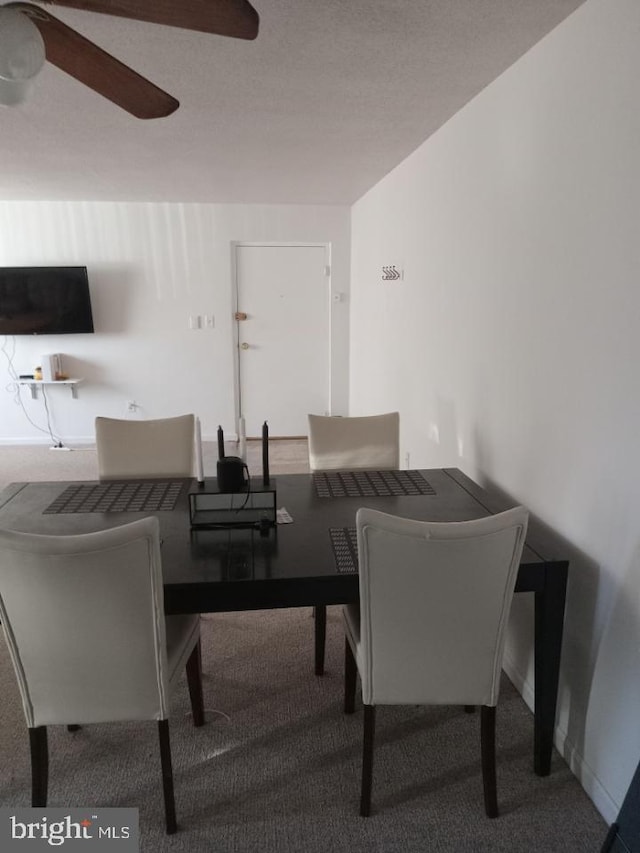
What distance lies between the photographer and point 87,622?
1451 mm

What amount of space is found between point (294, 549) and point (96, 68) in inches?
55.8

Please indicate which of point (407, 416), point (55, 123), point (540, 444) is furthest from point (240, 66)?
point (407, 416)

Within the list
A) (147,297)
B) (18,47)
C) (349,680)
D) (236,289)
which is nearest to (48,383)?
(147,297)

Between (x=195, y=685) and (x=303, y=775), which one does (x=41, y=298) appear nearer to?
(x=195, y=685)

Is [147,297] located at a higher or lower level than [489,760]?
higher

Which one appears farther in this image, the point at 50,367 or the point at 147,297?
the point at 147,297

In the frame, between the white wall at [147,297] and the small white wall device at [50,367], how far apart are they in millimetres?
132

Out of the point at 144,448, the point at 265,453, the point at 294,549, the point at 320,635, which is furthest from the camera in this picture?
→ the point at 144,448

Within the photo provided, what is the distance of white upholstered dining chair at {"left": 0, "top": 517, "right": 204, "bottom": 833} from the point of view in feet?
4.50

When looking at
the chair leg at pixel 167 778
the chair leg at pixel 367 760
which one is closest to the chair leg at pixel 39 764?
the chair leg at pixel 167 778

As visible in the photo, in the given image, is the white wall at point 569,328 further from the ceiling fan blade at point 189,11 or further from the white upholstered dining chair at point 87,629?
the white upholstered dining chair at point 87,629

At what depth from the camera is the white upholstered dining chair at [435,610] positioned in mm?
1438

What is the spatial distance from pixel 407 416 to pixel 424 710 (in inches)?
77.0

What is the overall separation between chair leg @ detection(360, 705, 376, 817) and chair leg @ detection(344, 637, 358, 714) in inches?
11.2
